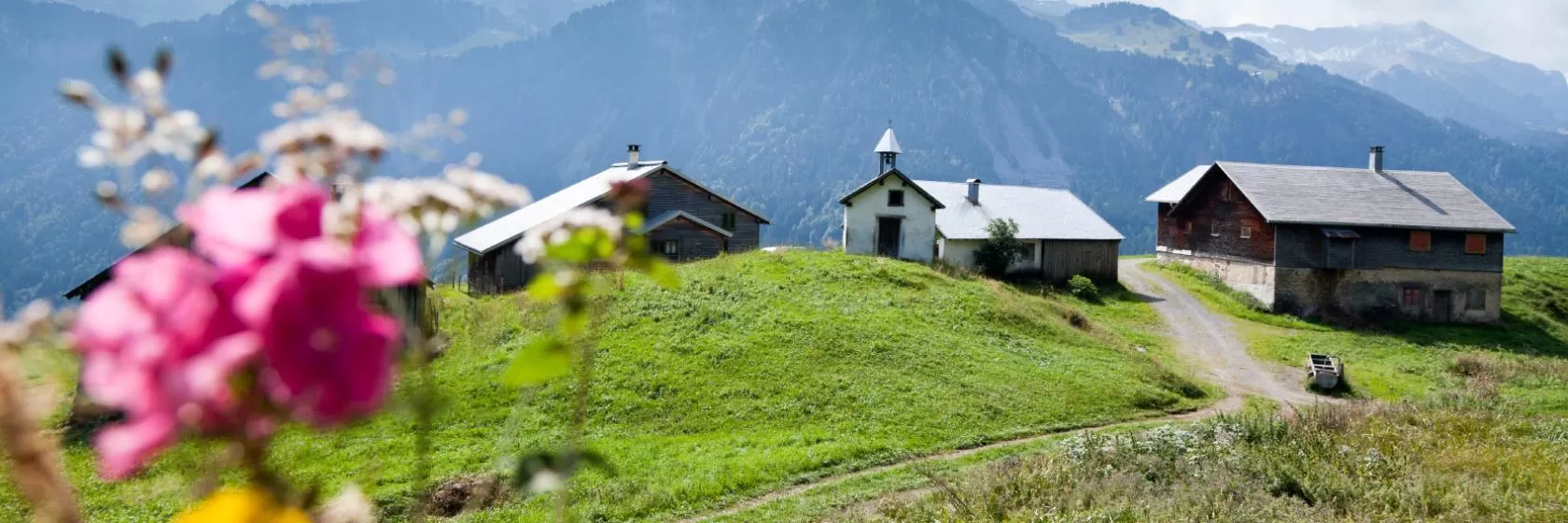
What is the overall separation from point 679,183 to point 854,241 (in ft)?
29.3

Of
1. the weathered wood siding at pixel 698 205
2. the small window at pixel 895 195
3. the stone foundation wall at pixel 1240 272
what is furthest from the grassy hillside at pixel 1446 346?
the weathered wood siding at pixel 698 205

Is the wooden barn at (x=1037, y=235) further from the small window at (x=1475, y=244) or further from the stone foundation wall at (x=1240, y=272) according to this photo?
the small window at (x=1475, y=244)

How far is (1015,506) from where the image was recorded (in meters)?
12.1

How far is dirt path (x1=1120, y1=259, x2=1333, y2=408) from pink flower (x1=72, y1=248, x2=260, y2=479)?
2239cm

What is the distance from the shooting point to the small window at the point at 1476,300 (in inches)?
1581

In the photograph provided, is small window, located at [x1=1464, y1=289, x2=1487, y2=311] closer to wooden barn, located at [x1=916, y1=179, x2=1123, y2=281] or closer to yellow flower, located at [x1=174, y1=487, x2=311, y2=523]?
wooden barn, located at [x1=916, y1=179, x2=1123, y2=281]

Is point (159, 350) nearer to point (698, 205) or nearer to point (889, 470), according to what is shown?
point (889, 470)

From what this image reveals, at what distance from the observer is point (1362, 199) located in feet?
139

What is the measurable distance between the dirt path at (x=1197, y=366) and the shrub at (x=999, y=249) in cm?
640

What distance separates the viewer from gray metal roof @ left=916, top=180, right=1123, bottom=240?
43469mm

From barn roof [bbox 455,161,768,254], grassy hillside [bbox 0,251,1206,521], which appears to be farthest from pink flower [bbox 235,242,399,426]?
barn roof [bbox 455,161,768,254]

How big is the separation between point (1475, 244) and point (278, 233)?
1982 inches

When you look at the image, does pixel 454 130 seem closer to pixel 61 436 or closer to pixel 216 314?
pixel 216 314

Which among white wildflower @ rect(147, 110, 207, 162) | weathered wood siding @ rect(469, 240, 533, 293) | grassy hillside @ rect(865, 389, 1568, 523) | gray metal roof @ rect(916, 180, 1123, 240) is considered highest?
gray metal roof @ rect(916, 180, 1123, 240)
